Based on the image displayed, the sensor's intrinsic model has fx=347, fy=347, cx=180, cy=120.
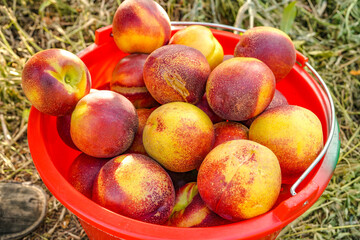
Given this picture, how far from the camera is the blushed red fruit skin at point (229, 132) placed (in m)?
1.62

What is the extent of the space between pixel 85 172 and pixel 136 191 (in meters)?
0.35

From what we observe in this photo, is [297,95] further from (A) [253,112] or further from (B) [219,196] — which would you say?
(B) [219,196]

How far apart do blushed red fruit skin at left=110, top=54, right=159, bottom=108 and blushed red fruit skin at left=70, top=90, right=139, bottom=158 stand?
32 cm

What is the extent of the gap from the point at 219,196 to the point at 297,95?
110 cm

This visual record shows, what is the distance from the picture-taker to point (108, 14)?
119 inches

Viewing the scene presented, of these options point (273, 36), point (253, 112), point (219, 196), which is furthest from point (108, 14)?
point (219, 196)

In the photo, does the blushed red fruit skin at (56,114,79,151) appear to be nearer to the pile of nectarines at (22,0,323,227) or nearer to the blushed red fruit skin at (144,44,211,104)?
the pile of nectarines at (22,0,323,227)

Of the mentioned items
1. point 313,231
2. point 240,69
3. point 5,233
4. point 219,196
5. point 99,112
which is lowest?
point 313,231

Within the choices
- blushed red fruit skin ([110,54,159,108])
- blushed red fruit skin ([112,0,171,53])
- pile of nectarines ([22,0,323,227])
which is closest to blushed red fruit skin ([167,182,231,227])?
pile of nectarines ([22,0,323,227])

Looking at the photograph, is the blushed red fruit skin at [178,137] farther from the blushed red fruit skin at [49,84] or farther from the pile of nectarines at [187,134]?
the blushed red fruit skin at [49,84]

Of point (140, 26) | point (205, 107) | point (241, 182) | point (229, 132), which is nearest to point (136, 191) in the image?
point (241, 182)

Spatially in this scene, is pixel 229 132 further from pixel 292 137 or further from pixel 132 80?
pixel 132 80

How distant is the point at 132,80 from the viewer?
1.91 m

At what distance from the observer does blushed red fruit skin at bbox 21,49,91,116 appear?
5.22ft
